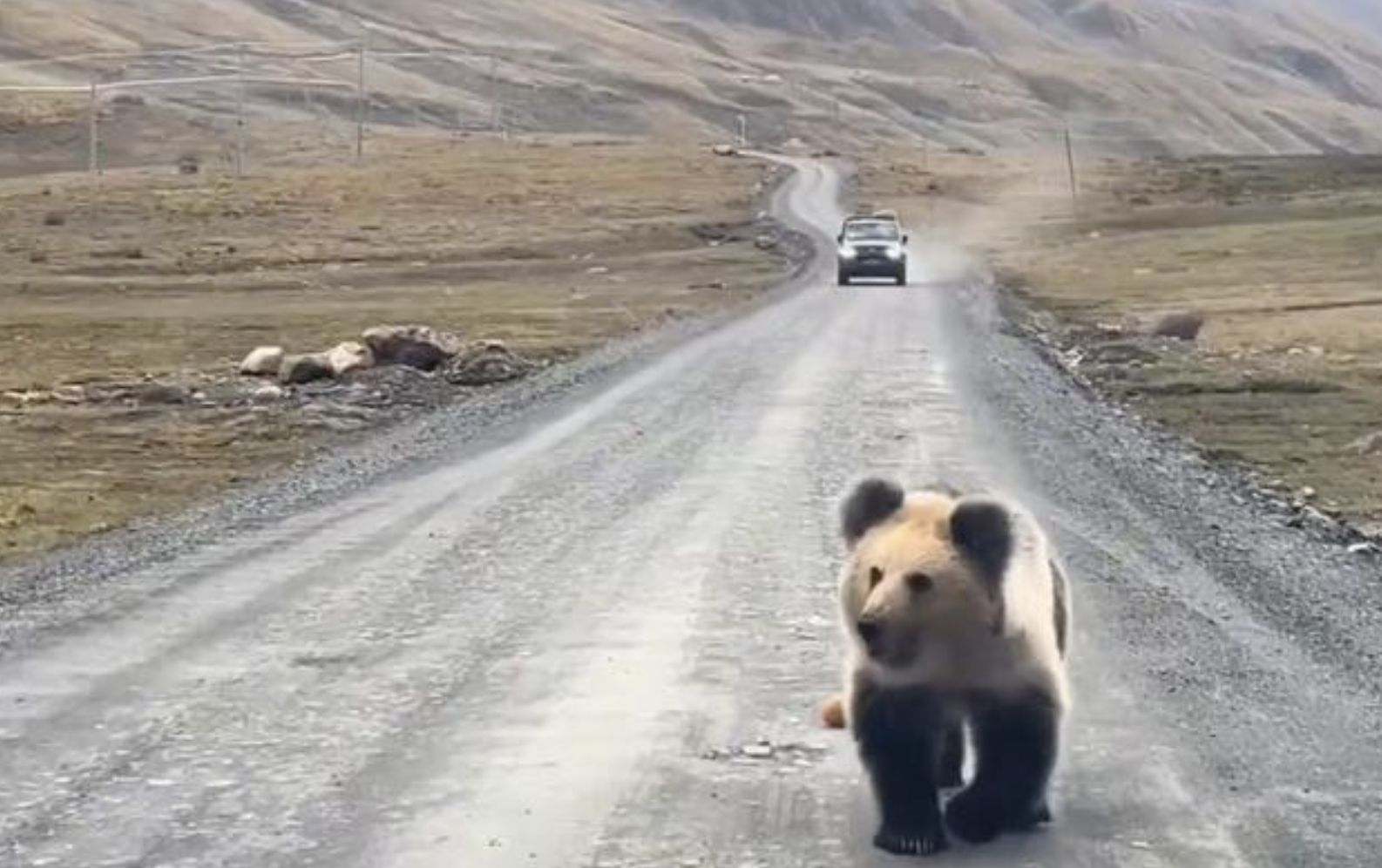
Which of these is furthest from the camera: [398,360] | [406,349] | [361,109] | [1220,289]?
[361,109]

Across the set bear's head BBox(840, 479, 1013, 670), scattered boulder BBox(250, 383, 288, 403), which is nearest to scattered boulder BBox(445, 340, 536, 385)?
scattered boulder BBox(250, 383, 288, 403)

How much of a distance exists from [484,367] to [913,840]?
2733cm

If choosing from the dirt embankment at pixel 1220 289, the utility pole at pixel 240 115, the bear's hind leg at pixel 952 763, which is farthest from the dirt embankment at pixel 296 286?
the bear's hind leg at pixel 952 763

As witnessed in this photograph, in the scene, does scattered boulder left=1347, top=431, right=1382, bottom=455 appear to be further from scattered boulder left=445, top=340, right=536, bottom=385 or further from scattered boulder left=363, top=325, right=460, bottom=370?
scattered boulder left=363, top=325, right=460, bottom=370

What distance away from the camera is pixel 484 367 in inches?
1399

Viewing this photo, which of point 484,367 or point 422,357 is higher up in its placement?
point 422,357

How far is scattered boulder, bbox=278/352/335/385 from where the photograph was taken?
33.9m

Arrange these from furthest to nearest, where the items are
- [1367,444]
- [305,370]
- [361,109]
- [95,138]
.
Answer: [361,109], [95,138], [305,370], [1367,444]

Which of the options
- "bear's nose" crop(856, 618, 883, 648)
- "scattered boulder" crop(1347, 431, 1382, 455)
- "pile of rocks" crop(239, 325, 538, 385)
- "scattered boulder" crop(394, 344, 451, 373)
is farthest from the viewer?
"scattered boulder" crop(394, 344, 451, 373)

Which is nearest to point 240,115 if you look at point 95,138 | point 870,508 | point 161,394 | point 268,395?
point 95,138

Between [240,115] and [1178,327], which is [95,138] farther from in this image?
[1178,327]

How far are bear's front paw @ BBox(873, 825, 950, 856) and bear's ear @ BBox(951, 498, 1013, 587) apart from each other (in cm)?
100

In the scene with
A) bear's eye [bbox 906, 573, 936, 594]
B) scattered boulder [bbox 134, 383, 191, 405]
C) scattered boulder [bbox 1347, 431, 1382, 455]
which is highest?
bear's eye [bbox 906, 573, 936, 594]

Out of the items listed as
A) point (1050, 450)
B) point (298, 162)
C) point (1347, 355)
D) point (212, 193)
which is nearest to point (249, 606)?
point (1050, 450)
